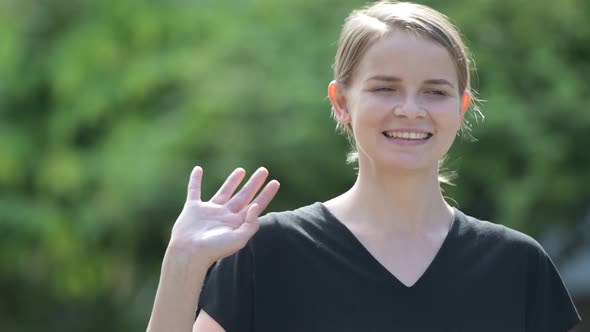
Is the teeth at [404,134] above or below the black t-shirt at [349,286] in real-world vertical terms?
above

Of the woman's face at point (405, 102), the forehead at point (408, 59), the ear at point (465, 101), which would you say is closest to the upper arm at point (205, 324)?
the woman's face at point (405, 102)

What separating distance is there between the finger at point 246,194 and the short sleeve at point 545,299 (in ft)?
2.13

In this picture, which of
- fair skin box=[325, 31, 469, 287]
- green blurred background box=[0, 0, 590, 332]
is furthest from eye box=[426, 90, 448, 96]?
green blurred background box=[0, 0, 590, 332]

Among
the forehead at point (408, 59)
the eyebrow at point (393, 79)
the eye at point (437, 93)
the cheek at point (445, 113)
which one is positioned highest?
the forehead at point (408, 59)

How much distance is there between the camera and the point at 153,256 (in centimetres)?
812

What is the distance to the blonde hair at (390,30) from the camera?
245 centimetres

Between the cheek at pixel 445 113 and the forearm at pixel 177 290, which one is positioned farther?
the cheek at pixel 445 113

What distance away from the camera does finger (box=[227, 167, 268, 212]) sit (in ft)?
7.82

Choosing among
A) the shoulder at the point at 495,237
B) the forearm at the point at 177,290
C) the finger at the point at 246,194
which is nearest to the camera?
the forearm at the point at 177,290

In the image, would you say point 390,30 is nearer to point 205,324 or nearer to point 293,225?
point 293,225

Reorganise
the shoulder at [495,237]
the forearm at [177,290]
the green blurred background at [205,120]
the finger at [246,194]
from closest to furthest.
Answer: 1. the forearm at [177,290]
2. the finger at [246,194]
3. the shoulder at [495,237]
4. the green blurred background at [205,120]

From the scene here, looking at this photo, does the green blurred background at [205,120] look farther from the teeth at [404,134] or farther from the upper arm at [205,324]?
the upper arm at [205,324]

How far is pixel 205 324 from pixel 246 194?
0.29 meters

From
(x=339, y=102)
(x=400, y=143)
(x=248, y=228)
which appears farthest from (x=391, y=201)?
(x=248, y=228)
